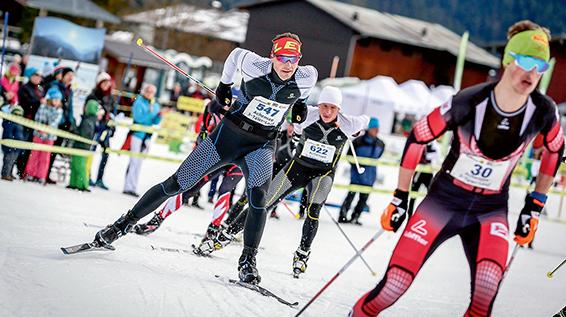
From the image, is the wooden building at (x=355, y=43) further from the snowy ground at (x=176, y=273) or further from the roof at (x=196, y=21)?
the snowy ground at (x=176, y=273)

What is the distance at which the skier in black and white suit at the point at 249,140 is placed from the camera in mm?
6098

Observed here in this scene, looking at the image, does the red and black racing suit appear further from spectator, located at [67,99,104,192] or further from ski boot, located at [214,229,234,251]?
spectator, located at [67,99,104,192]

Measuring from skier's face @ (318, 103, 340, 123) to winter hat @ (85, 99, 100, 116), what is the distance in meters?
4.37

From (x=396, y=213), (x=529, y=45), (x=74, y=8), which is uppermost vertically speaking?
(x=529, y=45)

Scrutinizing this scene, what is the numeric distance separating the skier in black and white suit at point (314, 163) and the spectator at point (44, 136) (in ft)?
13.4

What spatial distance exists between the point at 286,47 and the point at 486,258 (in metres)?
2.53

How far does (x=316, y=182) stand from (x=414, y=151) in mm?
3575

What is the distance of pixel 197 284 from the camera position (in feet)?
19.5

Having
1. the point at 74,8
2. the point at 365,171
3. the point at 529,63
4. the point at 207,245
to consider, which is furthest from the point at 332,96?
the point at 74,8

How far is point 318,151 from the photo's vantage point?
8.25 metres

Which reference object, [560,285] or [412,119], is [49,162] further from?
[412,119]

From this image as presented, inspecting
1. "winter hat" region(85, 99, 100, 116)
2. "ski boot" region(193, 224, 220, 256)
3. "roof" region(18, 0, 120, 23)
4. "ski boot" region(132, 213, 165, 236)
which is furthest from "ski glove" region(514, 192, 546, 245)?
"roof" region(18, 0, 120, 23)

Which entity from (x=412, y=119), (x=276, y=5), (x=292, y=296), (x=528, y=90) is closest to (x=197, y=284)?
(x=292, y=296)

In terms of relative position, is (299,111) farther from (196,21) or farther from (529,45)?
(196,21)
